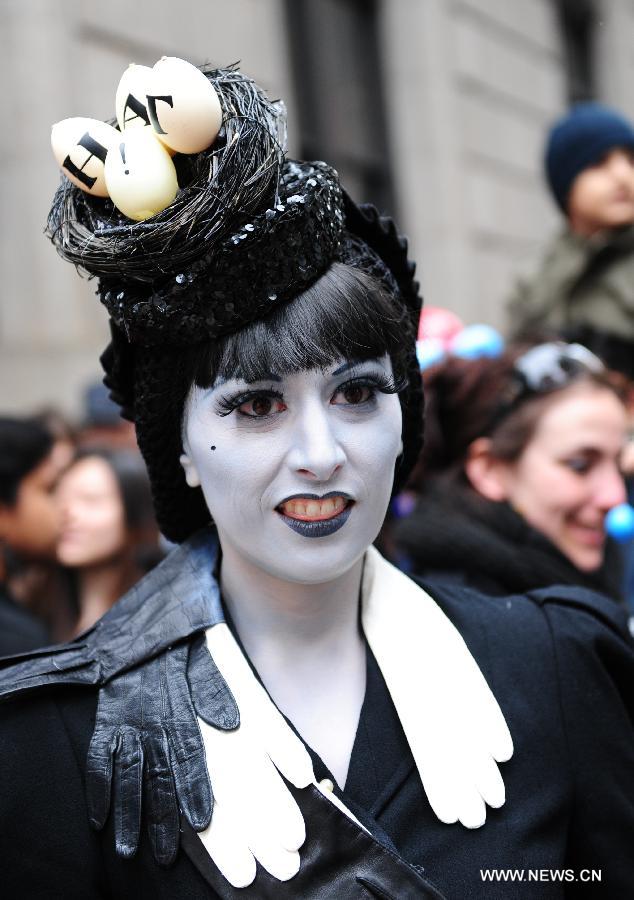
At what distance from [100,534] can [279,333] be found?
237cm

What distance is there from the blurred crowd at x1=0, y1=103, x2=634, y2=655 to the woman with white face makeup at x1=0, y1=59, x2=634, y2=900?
3.24 feet

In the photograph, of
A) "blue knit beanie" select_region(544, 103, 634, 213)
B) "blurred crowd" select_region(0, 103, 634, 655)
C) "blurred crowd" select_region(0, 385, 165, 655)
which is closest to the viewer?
"blurred crowd" select_region(0, 103, 634, 655)

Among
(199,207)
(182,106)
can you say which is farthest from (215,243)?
(182,106)

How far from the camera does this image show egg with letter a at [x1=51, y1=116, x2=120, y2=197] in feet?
5.60

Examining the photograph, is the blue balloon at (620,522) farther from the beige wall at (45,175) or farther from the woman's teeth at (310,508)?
the beige wall at (45,175)

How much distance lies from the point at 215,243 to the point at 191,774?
84cm

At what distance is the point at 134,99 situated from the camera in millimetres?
1688

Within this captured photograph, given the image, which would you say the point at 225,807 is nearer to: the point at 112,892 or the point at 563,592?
the point at 112,892

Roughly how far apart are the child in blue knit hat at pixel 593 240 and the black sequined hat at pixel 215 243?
252cm

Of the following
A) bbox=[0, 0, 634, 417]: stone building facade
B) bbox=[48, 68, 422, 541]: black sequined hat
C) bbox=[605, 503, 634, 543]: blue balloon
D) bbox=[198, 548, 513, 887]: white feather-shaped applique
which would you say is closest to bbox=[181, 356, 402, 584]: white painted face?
bbox=[48, 68, 422, 541]: black sequined hat

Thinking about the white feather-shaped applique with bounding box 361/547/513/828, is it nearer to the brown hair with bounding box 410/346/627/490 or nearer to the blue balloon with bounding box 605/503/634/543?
the brown hair with bounding box 410/346/627/490

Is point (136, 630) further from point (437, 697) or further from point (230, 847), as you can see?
point (437, 697)

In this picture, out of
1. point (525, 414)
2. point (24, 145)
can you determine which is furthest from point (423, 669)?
point (24, 145)

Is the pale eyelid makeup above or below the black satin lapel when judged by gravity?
above
